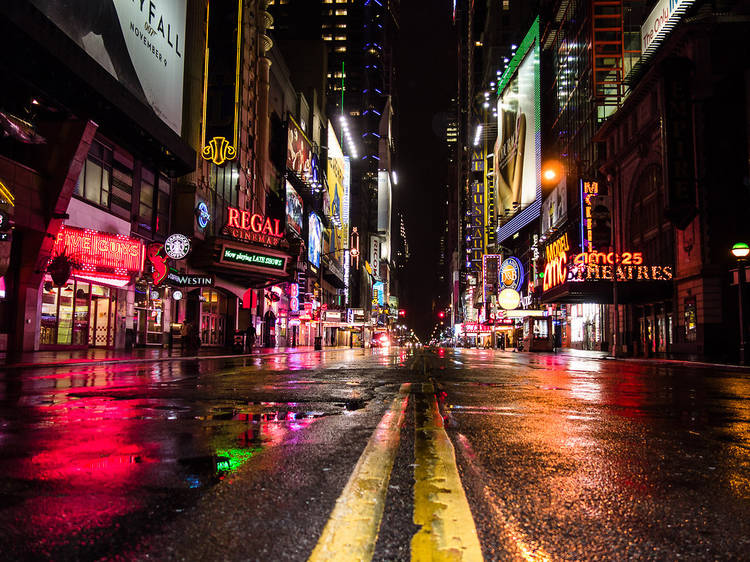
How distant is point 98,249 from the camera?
25828 mm

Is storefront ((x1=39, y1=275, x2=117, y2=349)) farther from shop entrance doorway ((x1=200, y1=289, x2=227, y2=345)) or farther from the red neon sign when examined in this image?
shop entrance doorway ((x1=200, y1=289, x2=227, y2=345))

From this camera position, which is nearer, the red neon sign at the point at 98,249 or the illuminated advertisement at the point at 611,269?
the red neon sign at the point at 98,249

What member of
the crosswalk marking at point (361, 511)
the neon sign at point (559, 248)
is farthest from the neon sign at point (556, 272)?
the crosswalk marking at point (361, 511)

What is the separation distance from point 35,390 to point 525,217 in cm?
7996

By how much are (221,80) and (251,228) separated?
38.4 feet

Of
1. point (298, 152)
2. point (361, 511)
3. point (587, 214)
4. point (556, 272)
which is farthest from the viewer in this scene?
point (298, 152)

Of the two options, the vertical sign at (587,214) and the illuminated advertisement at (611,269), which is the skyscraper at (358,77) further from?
the illuminated advertisement at (611,269)

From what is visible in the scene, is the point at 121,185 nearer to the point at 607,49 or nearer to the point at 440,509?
the point at 440,509

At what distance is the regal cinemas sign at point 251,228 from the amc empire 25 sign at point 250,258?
1306 mm

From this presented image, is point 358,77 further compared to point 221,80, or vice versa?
point 358,77

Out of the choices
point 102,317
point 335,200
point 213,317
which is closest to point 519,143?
point 335,200

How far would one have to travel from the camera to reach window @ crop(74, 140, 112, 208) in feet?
90.4

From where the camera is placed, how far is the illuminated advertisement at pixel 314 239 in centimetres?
6956

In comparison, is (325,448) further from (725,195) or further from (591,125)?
(591,125)
